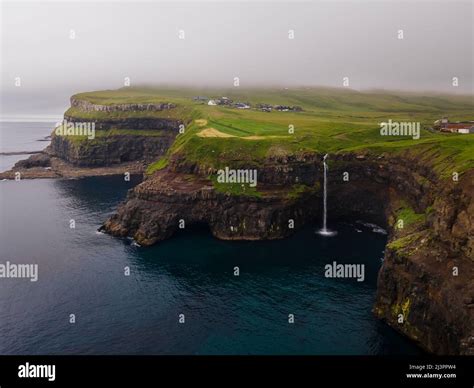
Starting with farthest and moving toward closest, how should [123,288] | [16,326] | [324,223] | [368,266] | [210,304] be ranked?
[324,223] → [368,266] → [123,288] → [210,304] → [16,326]

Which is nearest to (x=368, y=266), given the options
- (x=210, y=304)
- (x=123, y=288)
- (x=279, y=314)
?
(x=279, y=314)

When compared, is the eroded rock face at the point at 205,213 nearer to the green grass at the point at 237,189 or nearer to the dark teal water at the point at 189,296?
the green grass at the point at 237,189

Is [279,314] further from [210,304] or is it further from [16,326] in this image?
[16,326]

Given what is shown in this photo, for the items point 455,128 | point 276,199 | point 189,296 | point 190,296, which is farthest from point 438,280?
point 455,128

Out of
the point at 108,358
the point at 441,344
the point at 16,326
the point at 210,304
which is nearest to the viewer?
the point at 108,358

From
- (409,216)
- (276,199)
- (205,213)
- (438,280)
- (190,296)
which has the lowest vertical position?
(190,296)

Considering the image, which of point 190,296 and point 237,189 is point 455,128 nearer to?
point 237,189

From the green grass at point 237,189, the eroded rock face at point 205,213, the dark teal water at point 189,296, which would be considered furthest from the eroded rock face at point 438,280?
the green grass at point 237,189
